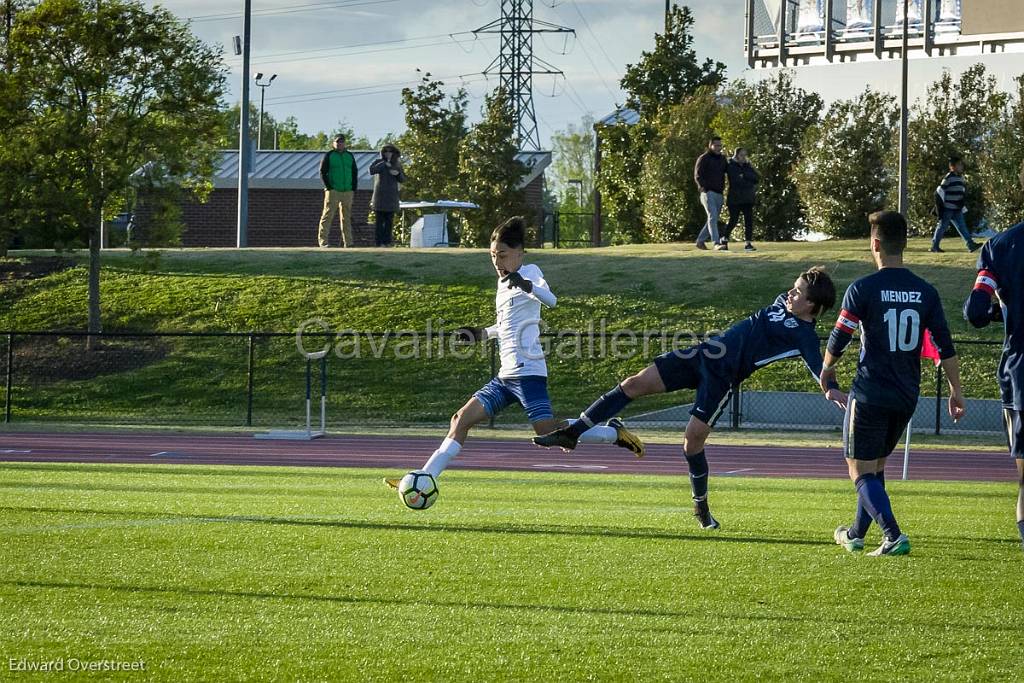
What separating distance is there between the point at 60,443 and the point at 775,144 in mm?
23050

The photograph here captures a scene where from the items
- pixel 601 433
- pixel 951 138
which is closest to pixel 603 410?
pixel 601 433

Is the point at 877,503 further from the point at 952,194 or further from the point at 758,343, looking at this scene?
the point at 952,194

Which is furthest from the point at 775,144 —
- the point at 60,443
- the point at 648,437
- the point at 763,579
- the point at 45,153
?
the point at 763,579

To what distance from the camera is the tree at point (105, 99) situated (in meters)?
25.7

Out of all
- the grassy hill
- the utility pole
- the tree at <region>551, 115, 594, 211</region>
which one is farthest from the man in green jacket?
the tree at <region>551, 115, 594, 211</region>

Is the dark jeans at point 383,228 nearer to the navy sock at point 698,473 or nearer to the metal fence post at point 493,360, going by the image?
the metal fence post at point 493,360

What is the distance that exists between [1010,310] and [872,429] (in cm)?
101

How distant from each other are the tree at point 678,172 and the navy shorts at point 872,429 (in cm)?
2987

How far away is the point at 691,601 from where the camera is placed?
6.31 metres

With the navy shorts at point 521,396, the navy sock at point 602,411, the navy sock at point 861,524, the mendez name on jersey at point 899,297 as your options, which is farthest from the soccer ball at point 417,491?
the mendez name on jersey at point 899,297

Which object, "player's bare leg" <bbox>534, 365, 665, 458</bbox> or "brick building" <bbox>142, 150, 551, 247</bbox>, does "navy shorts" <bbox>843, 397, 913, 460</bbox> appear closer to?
"player's bare leg" <bbox>534, 365, 665, 458</bbox>

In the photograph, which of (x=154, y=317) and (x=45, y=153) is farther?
(x=154, y=317)

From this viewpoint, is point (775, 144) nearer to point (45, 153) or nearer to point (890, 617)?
point (45, 153)

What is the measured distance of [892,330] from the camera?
7488 millimetres
